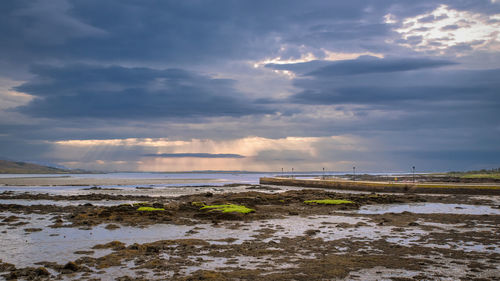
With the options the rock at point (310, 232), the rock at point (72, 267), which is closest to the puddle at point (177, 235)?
the rock at point (310, 232)

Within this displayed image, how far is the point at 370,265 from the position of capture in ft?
41.3

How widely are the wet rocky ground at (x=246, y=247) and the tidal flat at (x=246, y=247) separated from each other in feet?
0.13

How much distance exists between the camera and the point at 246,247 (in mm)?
15883

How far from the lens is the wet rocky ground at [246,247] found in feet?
38.6

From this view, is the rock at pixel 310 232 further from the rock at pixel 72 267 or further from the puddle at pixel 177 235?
the rock at pixel 72 267

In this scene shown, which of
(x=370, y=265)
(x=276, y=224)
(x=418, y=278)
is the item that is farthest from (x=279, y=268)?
(x=276, y=224)

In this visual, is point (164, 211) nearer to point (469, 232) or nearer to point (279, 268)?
point (279, 268)

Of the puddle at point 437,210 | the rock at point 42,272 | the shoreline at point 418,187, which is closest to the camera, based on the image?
the rock at point 42,272

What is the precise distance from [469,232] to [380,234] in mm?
4792

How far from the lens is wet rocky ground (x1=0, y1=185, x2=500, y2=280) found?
11.8m

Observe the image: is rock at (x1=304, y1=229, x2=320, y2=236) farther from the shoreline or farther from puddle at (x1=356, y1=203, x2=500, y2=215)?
the shoreline

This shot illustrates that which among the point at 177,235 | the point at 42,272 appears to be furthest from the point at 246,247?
the point at 42,272

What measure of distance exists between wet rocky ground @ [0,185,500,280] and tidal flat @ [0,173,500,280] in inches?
1.6

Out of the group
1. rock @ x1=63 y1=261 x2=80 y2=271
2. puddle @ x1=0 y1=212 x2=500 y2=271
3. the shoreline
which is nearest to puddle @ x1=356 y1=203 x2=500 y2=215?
puddle @ x1=0 y1=212 x2=500 y2=271
